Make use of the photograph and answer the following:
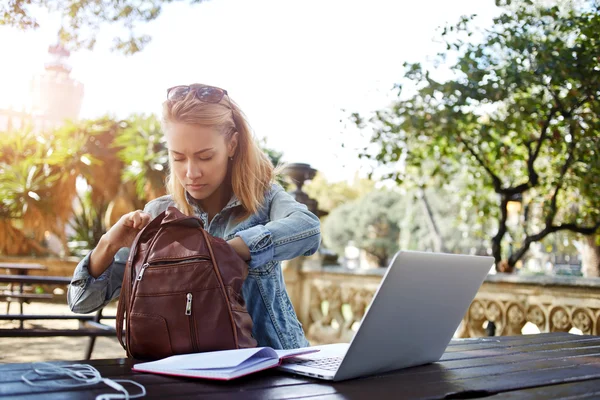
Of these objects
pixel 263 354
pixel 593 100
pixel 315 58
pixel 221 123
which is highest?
pixel 315 58

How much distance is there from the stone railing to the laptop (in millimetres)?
3298

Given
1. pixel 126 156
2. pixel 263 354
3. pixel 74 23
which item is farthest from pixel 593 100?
pixel 126 156

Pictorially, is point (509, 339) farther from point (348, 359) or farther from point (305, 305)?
point (305, 305)

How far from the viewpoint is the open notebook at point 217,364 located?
1.17m

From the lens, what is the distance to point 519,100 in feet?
18.1

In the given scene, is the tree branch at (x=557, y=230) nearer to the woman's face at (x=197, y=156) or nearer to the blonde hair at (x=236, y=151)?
the blonde hair at (x=236, y=151)

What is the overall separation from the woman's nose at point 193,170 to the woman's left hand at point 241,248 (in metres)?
0.28

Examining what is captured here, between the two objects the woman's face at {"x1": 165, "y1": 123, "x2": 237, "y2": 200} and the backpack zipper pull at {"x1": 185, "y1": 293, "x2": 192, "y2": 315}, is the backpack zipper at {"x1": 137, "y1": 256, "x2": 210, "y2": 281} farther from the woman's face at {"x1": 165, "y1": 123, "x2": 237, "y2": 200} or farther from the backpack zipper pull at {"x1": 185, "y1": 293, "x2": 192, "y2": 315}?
the woman's face at {"x1": 165, "y1": 123, "x2": 237, "y2": 200}

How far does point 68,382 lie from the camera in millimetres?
1092

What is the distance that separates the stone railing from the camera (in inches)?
175

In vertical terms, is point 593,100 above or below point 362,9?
below

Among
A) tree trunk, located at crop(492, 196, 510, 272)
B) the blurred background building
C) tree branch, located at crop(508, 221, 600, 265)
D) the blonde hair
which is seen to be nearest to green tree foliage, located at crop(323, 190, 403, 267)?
the blurred background building

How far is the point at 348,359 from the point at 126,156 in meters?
9.48

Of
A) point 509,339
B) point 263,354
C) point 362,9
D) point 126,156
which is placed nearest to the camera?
point 263,354
